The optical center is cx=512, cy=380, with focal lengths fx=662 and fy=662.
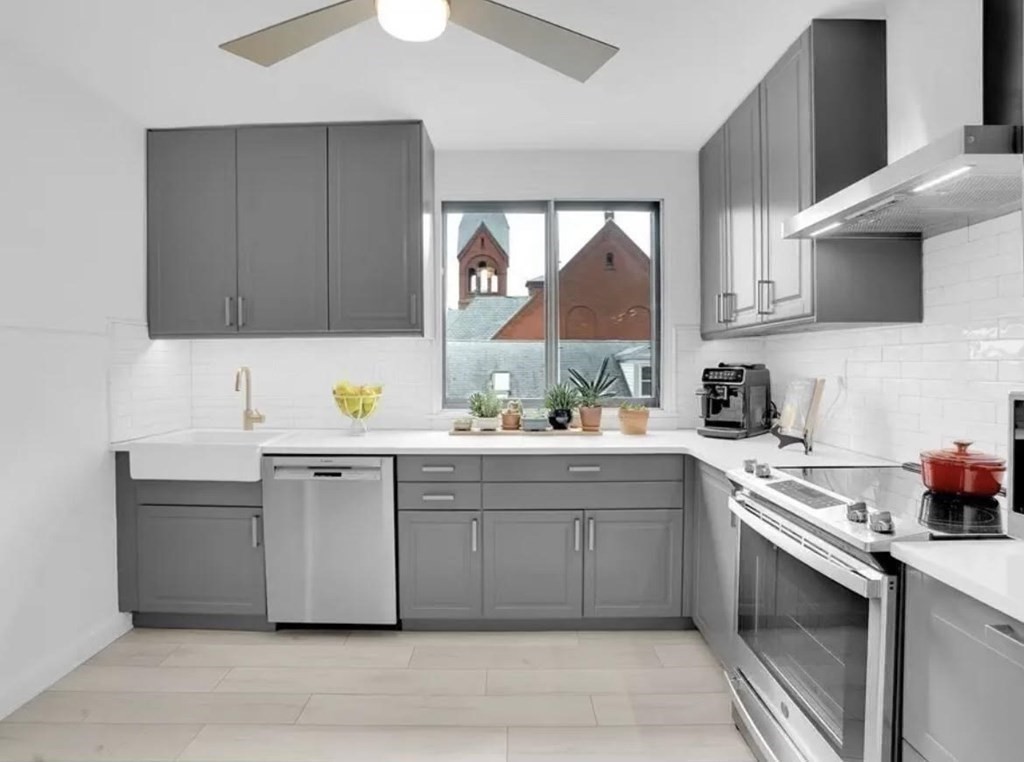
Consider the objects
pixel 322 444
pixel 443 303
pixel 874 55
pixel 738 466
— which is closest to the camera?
pixel 874 55

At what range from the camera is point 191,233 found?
3.34 meters

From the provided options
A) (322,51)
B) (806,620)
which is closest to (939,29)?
(806,620)

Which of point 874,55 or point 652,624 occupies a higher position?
point 874,55

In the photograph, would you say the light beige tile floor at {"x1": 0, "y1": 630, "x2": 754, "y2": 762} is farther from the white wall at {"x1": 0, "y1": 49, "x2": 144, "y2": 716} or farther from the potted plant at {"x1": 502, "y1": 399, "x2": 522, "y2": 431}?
the potted plant at {"x1": 502, "y1": 399, "x2": 522, "y2": 431}

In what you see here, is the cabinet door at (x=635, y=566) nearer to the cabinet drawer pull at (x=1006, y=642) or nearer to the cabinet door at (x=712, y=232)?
the cabinet door at (x=712, y=232)

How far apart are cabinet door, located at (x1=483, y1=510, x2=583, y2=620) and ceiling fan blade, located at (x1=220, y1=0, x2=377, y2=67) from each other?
2.02 meters

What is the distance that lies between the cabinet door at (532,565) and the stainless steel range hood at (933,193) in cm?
161

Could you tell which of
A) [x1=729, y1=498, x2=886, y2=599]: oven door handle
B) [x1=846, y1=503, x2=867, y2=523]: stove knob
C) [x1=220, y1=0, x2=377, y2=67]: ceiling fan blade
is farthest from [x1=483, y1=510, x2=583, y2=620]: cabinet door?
[x1=220, y1=0, x2=377, y2=67]: ceiling fan blade

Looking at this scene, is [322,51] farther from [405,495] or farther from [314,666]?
[314,666]

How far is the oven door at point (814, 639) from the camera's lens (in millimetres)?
1453

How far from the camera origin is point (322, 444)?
3008 mm

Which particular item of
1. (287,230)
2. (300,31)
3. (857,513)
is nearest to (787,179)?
(857,513)

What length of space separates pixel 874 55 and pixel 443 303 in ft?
7.66

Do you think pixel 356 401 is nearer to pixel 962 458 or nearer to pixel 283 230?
pixel 283 230
